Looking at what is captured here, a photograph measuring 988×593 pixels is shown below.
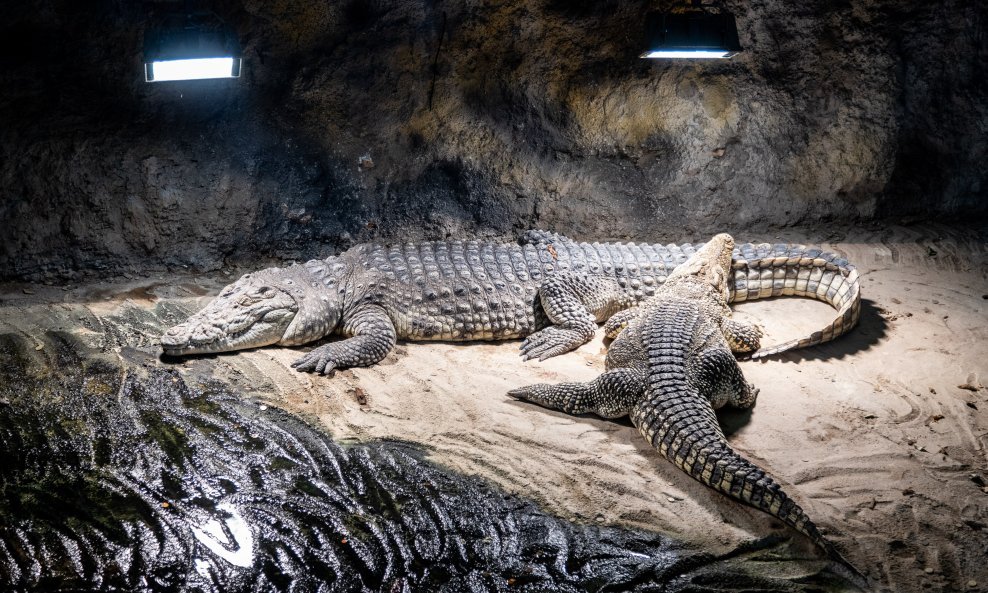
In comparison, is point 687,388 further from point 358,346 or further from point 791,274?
point 791,274

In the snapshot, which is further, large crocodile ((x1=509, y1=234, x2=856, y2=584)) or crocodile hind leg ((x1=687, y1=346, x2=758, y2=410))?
crocodile hind leg ((x1=687, y1=346, x2=758, y2=410))

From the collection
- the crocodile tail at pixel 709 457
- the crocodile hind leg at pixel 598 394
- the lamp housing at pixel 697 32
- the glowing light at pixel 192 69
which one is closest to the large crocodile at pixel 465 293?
the crocodile hind leg at pixel 598 394

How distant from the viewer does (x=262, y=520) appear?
10.7 ft

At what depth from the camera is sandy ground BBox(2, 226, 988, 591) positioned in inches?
133

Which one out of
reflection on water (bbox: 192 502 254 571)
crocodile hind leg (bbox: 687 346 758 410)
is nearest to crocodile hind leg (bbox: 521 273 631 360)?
crocodile hind leg (bbox: 687 346 758 410)

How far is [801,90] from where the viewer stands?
263 inches

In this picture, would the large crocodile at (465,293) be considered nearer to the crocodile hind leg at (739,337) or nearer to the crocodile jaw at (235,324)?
the crocodile jaw at (235,324)

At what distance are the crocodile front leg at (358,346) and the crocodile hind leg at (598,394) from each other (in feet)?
3.65

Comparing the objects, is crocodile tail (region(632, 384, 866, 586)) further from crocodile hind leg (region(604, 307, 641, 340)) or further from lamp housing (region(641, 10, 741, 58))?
lamp housing (region(641, 10, 741, 58))

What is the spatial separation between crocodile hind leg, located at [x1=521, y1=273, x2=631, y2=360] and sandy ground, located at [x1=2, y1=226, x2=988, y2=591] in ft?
0.42

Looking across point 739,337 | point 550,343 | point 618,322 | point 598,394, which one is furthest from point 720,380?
point 550,343

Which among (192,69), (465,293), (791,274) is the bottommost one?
(465,293)

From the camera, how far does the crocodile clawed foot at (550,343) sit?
5.19m

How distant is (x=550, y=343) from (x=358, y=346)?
4.52ft
